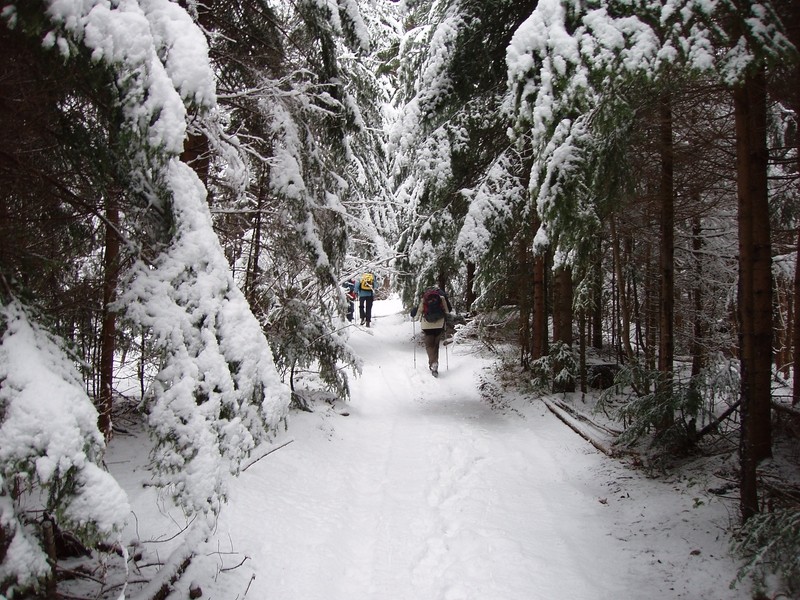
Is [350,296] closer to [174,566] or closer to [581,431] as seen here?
[581,431]

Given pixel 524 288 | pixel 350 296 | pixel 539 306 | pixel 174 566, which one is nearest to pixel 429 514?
pixel 174 566

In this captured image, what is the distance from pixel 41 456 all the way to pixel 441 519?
395 cm

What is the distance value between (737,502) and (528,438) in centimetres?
341

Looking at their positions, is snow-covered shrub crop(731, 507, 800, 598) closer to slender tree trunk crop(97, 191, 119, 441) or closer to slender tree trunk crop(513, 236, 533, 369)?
slender tree trunk crop(97, 191, 119, 441)

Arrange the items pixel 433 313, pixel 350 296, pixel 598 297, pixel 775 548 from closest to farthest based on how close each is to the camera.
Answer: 1. pixel 775 548
2. pixel 598 297
3. pixel 433 313
4. pixel 350 296

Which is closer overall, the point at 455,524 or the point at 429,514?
the point at 455,524

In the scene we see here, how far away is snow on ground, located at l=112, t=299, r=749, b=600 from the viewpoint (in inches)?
156

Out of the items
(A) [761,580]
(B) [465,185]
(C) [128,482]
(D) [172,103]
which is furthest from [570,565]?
(B) [465,185]

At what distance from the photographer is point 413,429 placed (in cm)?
833

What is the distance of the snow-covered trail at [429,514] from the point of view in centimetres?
407

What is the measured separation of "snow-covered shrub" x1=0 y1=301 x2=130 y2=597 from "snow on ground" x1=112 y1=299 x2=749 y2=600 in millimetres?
1864

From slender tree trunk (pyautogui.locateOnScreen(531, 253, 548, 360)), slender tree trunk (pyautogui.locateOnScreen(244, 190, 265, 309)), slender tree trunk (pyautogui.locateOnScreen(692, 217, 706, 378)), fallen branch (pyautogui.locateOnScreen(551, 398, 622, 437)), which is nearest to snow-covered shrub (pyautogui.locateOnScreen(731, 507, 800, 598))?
fallen branch (pyautogui.locateOnScreen(551, 398, 622, 437))

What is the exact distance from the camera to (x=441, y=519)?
515 centimetres

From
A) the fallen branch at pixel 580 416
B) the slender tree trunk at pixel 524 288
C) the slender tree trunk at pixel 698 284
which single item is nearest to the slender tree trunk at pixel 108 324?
the fallen branch at pixel 580 416
